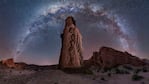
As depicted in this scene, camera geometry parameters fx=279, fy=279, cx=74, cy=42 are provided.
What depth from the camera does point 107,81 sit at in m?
29.0

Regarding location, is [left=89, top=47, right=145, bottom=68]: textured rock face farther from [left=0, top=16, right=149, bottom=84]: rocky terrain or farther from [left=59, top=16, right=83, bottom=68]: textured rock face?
[left=59, top=16, right=83, bottom=68]: textured rock face

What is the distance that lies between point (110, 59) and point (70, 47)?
35068mm

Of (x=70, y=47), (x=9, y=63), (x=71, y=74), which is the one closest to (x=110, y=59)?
(x=9, y=63)

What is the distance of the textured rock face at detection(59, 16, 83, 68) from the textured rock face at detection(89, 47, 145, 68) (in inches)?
1217

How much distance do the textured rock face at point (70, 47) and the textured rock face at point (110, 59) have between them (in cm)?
3092

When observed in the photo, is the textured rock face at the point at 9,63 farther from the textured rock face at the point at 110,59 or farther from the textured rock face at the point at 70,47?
the textured rock face at the point at 70,47

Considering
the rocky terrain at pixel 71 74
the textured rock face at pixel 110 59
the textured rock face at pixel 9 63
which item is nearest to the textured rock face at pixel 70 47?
the rocky terrain at pixel 71 74

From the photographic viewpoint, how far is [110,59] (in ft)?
228

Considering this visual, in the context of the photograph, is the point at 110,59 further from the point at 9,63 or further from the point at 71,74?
the point at 71,74

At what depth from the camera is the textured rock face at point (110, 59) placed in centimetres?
6831

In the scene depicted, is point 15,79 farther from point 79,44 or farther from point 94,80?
point 79,44

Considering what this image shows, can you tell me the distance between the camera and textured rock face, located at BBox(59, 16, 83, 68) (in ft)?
115

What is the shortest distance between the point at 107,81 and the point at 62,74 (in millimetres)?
4762

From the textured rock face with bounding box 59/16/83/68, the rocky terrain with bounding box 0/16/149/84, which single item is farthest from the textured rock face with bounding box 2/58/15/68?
the textured rock face with bounding box 59/16/83/68
